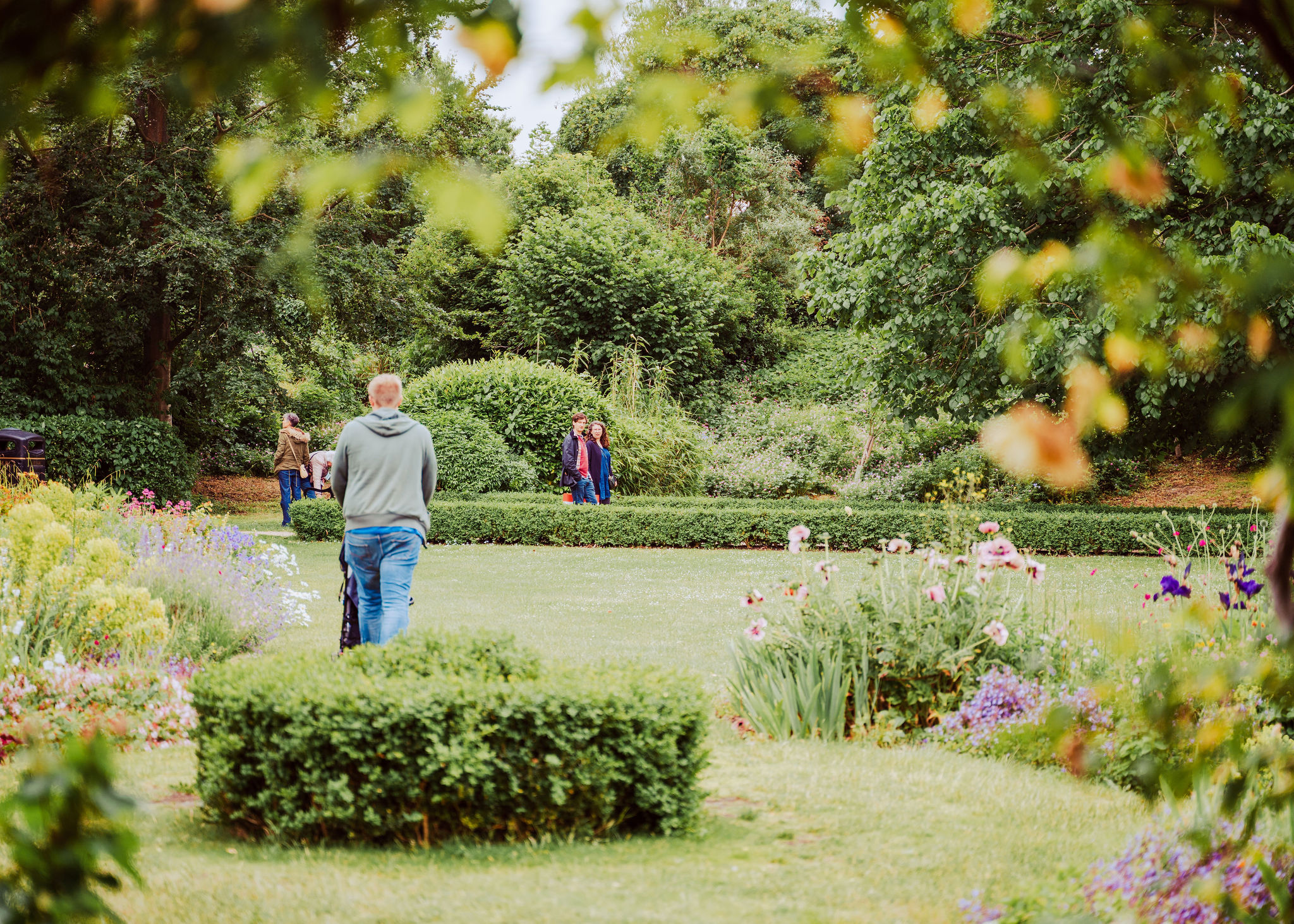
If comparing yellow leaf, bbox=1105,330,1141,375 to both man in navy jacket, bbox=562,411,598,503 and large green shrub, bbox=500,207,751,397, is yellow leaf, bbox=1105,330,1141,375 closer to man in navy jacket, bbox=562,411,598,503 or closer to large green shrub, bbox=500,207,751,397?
man in navy jacket, bbox=562,411,598,503

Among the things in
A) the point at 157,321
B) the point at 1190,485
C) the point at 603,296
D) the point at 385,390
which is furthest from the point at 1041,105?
the point at 1190,485

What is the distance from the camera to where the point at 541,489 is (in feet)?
63.5

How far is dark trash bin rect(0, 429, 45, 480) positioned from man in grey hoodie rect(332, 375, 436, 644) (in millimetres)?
10138

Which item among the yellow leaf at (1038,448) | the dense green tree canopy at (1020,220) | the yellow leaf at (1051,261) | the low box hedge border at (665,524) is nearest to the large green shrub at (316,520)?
the low box hedge border at (665,524)

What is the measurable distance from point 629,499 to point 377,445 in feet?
37.8

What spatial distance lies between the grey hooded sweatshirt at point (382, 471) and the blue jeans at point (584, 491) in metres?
10.2

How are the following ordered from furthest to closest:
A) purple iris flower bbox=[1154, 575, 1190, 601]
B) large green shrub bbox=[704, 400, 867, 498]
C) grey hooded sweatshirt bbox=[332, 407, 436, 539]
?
large green shrub bbox=[704, 400, 867, 498] → grey hooded sweatshirt bbox=[332, 407, 436, 539] → purple iris flower bbox=[1154, 575, 1190, 601]

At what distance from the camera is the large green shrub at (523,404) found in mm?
19609

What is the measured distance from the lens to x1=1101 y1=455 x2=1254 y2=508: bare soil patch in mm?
21984

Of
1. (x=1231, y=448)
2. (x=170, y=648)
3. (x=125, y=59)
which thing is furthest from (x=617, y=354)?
(x=125, y=59)

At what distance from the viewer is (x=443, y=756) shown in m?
3.53

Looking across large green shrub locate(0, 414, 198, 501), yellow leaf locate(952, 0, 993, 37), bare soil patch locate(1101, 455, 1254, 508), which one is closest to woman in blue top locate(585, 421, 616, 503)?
large green shrub locate(0, 414, 198, 501)

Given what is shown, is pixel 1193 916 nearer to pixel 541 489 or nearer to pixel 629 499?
pixel 629 499

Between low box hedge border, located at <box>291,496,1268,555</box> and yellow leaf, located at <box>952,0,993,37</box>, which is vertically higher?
yellow leaf, located at <box>952,0,993,37</box>
